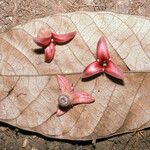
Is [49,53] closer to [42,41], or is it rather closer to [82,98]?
[42,41]

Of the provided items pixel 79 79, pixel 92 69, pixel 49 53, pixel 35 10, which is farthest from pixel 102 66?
pixel 35 10

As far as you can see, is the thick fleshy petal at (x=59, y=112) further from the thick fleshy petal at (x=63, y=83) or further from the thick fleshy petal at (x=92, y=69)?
the thick fleshy petal at (x=92, y=69)

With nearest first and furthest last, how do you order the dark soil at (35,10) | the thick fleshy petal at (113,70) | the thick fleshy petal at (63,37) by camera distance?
the thick fleshy petal at (113,70)
the thick fleshy petal at (63,37)
the dark soil at (35,10)

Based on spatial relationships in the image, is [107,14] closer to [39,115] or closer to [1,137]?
[39,115]

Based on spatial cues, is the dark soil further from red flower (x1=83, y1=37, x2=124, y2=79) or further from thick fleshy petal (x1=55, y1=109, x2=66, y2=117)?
red flower (x1=83, y1=37, x2=124, y2=79)

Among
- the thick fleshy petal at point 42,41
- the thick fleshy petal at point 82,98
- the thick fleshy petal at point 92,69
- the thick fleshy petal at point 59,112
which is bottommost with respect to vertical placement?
the thick fleshy petal at point 59,112

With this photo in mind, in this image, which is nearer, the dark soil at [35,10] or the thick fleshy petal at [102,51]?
the thick fleshy petal at [102,51]

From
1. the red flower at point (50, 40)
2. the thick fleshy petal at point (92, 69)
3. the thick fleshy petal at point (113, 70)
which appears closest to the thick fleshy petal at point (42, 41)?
the red flower at point (50, 40)
